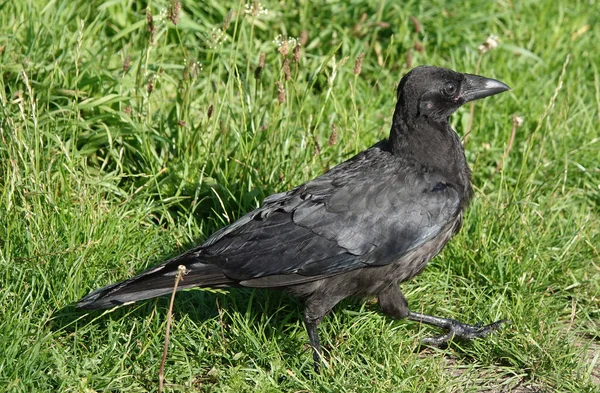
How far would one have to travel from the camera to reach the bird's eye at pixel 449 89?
4.68 m

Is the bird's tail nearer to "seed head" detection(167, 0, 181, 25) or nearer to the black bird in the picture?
the black bird

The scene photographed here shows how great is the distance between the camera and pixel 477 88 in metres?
4.78

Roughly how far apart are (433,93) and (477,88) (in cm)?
29

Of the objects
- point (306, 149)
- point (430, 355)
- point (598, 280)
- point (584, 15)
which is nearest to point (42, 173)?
point (306, 149)

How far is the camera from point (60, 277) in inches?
176

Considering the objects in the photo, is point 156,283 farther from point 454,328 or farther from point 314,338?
Answer: point 454,328

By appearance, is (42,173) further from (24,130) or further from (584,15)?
(584,15)

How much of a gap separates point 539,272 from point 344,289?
125 cm

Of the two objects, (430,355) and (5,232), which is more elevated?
(5,232)

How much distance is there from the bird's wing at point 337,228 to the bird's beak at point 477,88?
21.3 inches

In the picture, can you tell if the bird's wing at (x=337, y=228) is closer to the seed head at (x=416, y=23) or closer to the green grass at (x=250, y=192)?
the green grass at (x=250, y=192)

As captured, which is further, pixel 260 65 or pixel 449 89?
pixel 260 65

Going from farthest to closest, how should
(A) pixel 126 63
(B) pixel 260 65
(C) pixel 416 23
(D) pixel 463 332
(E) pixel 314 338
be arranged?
1. (C) pixel 416 23
2. (A) pixel 126 63
3. (B) pixel 260 65
4. (D) pixel 463 332
5. (E) pixel 314 338

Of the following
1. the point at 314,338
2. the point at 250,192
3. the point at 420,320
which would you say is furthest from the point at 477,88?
the point at 314,338
